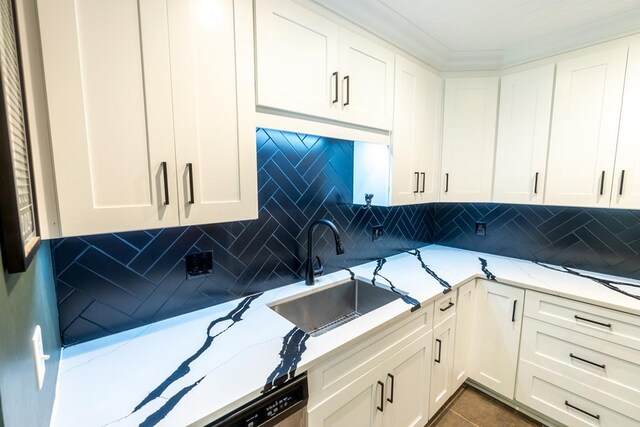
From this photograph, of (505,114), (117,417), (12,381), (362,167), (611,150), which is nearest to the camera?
(12,381)

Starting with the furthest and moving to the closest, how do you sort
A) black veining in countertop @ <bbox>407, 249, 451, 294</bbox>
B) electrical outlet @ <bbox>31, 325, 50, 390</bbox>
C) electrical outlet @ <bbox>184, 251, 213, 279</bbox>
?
black veining in countertop @ <bbox>407, 249, 451, 294</bbox> < electrical outlet @ <bbox>184, 251, 213, 279</bbox> < electrical outlet @ <bbox>31, 325, 50, 390</bbox>

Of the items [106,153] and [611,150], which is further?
[611,150]

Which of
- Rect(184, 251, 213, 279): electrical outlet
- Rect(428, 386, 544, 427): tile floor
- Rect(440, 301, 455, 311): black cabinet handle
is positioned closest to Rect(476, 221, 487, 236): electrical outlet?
Rect(440, 301, 455, 311): black cabinet handle

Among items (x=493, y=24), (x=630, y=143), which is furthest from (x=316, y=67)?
(x=630, y=143)

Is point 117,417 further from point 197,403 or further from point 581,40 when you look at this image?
point 581,40

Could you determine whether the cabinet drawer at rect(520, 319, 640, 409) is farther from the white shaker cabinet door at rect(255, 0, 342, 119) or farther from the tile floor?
the white shaker cabinet door at rect(255, 0, 342, 119)

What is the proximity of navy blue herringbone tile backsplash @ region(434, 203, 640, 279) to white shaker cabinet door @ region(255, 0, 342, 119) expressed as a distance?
1800 mm

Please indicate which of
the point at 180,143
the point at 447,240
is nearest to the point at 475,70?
the point at 447,240

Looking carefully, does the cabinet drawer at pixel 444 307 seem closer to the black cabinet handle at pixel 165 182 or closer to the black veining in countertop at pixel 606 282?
the black veining in countertop at pixel 606 282

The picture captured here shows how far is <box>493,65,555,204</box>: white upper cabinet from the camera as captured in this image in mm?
1805

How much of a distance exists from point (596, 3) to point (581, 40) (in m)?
0.30

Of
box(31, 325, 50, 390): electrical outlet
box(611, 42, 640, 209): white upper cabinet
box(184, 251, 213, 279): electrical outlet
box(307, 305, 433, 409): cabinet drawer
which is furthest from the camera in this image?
box(611, 42, 640, 209): white upper cabinet

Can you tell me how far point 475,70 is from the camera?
2018 mm

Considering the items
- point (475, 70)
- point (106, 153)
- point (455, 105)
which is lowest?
point (106, 153)
